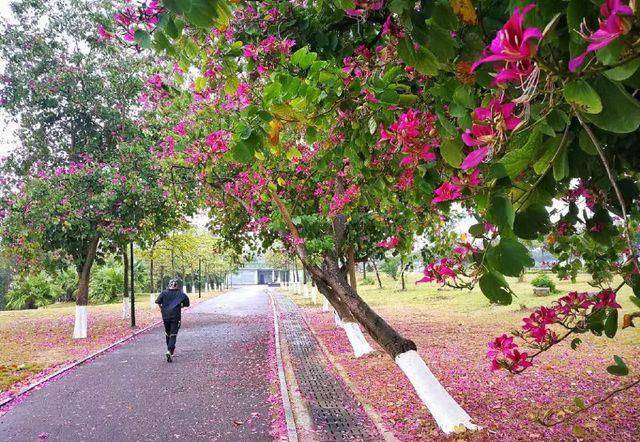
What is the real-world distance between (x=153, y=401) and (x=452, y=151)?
21.5 feet

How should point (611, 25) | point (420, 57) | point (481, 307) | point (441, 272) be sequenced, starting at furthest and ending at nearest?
point (481, 307), point (441, 272), point (420, 57), point (611, 25)

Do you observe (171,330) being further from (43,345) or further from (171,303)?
(43,345)

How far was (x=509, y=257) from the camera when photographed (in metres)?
1.35

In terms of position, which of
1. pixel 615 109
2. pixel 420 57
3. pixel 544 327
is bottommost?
pixel 544 327

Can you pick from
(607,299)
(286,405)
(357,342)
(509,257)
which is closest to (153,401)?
(286,405)

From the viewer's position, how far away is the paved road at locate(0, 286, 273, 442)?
5629 mm

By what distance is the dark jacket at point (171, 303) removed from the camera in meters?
10.3

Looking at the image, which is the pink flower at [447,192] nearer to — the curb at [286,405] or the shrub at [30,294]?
the curb at [286,405]

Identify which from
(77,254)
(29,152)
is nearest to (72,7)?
(29,152)

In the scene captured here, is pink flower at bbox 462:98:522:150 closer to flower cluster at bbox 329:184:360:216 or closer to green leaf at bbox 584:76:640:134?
green leaf at bbox 584:76:640:134

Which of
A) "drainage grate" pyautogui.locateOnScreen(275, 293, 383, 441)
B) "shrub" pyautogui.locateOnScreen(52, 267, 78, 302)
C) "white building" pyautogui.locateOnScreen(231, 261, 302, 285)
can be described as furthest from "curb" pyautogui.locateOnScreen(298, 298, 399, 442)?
"white building" pyautogui.locateOnScreen(231, 261, 302, 285)

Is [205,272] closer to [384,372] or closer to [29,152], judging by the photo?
[29,152]

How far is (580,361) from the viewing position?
8.76 meters

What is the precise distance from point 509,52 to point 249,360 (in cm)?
1012
